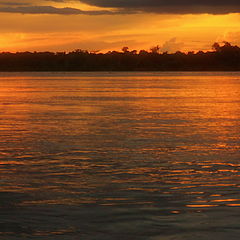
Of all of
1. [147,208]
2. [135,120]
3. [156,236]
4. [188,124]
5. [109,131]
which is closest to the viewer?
[156,236]

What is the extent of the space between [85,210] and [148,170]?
13.8 ft

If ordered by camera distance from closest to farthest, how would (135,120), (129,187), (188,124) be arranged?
(129,187), (188,124), (135,120)

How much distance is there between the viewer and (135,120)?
2898 cm

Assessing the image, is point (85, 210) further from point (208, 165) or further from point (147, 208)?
point (208, 165)

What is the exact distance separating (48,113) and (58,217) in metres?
23.8

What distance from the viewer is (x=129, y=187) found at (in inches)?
504

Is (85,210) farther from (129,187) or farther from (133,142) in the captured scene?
(133,142)

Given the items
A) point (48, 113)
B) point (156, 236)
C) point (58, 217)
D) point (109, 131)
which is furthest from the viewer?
point (48, 113)

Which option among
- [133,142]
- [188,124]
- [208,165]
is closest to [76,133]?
[133,142]

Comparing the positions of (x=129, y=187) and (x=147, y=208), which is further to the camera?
(x=129, y=187)

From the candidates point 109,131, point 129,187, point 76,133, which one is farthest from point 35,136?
point 129,187

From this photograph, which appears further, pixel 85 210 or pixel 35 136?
pixel 35 136

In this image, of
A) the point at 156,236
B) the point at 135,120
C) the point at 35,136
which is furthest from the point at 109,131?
the point at 156,236

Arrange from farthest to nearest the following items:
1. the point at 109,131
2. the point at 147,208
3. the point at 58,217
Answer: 1. the point at 109,131
2. the point at 147,208
3. the point at 58,217
